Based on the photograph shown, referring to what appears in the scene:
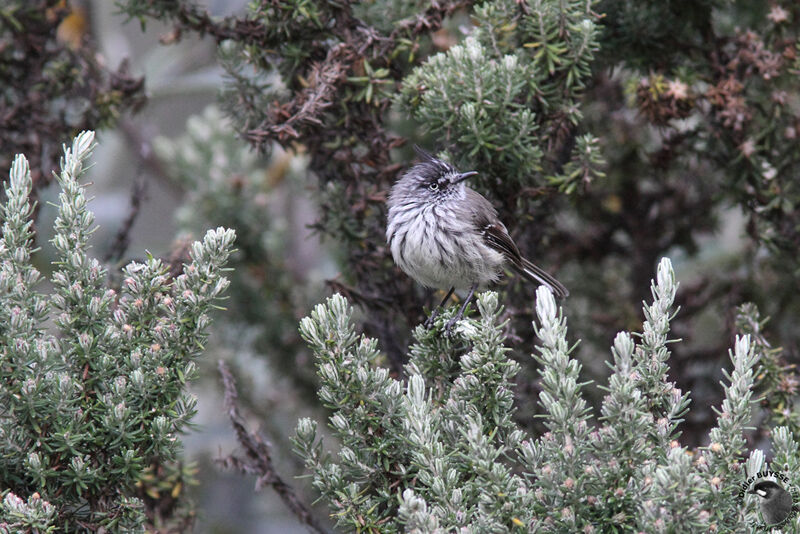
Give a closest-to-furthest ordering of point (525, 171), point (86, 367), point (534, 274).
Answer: point (86, 367) < point (525, 171) < point (534, 274)

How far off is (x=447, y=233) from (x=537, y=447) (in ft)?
5.78

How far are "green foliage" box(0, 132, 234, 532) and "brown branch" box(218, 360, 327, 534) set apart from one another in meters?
0.66

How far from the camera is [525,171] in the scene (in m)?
3.49

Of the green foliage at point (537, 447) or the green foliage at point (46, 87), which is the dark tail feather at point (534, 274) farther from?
the green foliage at point (46, 87)

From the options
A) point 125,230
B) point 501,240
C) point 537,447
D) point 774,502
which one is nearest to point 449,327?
point 537,447

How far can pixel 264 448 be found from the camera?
3.39 meters

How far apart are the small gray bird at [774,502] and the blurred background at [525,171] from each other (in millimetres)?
892

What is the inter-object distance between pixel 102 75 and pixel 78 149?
2.14 m

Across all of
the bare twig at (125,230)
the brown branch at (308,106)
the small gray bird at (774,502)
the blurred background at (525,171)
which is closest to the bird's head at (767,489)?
the small gray bird at (774,502)

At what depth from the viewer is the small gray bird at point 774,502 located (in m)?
2.28

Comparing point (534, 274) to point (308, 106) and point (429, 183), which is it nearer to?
point (429, 183)

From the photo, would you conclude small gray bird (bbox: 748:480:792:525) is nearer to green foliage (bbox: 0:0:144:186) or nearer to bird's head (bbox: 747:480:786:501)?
bird's head (bbox: 747:480:786:501)

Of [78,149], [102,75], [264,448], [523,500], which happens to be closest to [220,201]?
[102,75]

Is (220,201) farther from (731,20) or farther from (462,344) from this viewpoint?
(731,20)
